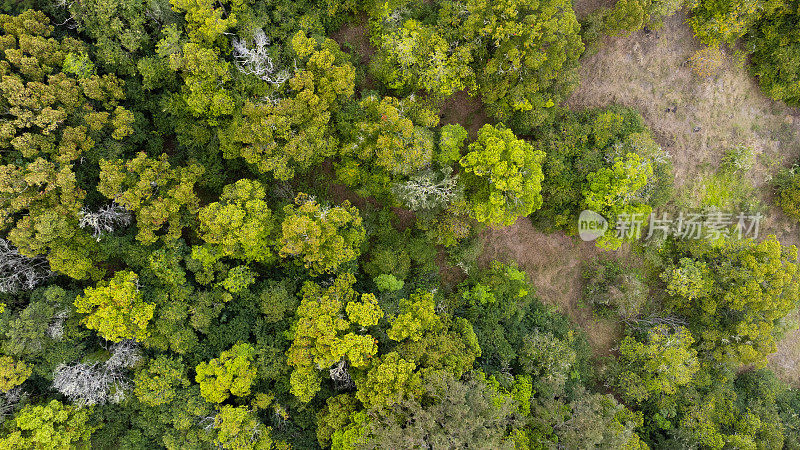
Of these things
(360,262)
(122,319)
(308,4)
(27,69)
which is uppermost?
(308,4)

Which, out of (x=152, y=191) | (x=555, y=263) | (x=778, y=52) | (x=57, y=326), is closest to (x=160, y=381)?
(x=57, y=326)

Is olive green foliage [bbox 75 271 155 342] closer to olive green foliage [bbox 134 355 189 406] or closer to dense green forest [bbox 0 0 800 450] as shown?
dense green forest [bbox 0 0 800 450]

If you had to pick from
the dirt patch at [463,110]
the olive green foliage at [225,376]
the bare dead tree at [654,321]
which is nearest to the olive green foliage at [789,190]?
the bare dead tree at [654,321]

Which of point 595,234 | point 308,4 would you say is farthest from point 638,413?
point 308,4

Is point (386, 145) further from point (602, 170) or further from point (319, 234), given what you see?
point (602, 170)

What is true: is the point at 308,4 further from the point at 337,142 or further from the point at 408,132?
the point at 408,132
